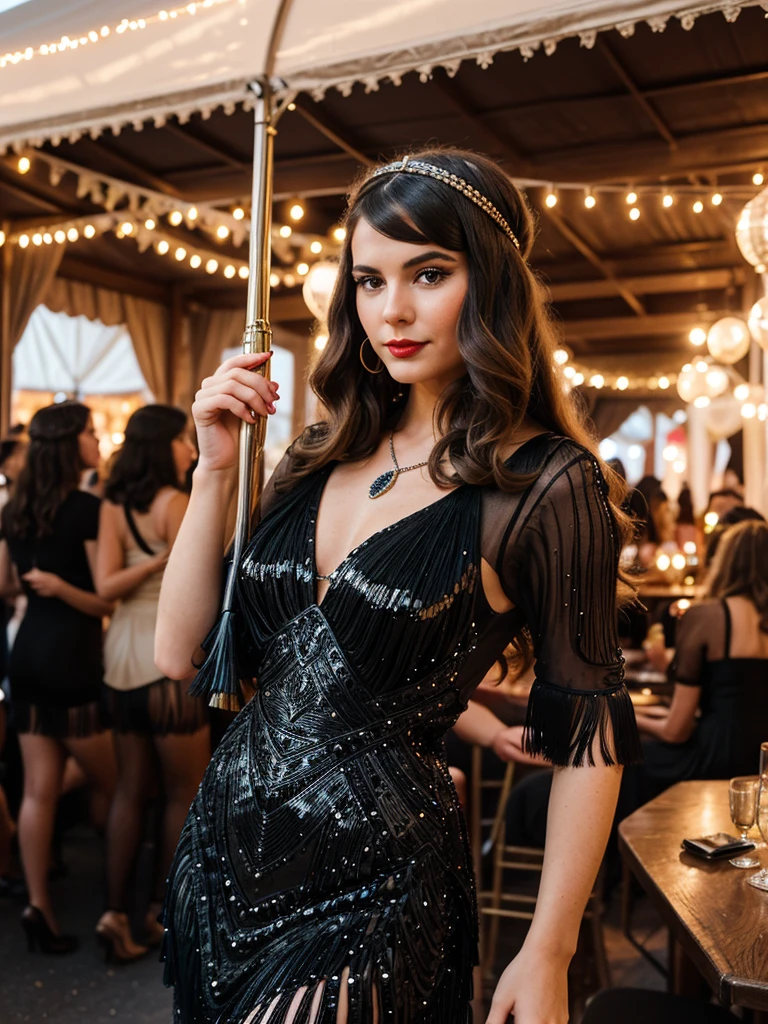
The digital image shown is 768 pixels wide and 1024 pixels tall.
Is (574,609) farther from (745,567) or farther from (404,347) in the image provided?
(745,567)

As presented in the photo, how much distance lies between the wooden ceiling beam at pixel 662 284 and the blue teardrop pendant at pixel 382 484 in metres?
8.26

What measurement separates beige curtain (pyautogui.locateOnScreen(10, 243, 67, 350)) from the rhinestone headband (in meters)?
7.85

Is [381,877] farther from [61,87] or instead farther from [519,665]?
[61,87]

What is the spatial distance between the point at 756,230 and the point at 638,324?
8011mm

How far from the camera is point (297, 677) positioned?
1.35 meters

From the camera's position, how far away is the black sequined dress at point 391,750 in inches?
49.3

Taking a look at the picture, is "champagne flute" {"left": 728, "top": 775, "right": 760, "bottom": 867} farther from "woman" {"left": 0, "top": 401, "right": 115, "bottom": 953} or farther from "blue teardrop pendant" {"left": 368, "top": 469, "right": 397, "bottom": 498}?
"woman" {"left": 0, "top": 401, "right": 115, "bottom": 953}

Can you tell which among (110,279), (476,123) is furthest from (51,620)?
(110,279)

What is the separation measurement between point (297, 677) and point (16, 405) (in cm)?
878

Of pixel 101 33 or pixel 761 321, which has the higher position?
pixel 101 33

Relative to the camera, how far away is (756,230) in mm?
3547

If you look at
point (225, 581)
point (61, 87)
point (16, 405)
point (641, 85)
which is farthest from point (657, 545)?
point (225, 581)

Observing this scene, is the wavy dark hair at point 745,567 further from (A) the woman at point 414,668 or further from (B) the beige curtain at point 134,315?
(B) the beige curtain at point 134,315

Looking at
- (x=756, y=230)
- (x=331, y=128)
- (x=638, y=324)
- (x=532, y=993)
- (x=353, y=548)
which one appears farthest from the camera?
(x=638, y=324)
